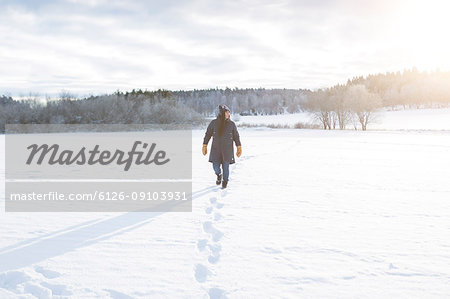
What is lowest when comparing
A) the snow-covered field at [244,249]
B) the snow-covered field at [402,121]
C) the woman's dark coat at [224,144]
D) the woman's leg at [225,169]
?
the snow-covered field at [244,249]

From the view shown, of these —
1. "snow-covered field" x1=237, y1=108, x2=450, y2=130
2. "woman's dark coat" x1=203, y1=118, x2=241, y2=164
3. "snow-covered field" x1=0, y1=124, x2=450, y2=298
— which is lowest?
"snow-covered field" x1=0, y1=124, x2=450, y2=298

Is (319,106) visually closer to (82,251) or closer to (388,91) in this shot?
(82,251)

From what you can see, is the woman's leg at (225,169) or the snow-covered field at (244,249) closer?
the snow-covered field at (244,249)

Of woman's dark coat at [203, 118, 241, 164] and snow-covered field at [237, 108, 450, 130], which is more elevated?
snow-covered field at [237, 108, 450, 130]

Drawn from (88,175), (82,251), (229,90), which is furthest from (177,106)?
(229,90)

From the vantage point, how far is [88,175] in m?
9.94

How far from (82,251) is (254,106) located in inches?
5768

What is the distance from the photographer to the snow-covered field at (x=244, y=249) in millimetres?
3354

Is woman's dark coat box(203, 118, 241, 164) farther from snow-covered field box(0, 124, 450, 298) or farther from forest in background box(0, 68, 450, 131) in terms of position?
forest in background box(0, 68, 450, 131)

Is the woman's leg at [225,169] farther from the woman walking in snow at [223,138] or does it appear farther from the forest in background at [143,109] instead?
the forest in background at [143,109]

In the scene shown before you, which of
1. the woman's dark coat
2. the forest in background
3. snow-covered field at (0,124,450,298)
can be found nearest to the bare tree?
the forest in background

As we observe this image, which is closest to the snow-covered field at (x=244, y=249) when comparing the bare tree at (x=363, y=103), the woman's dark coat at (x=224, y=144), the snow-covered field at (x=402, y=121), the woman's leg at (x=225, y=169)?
the woman's leg at (x=225, y=169)

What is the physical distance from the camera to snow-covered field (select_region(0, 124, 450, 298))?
3.35 metres

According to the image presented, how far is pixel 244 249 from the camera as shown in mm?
4297
